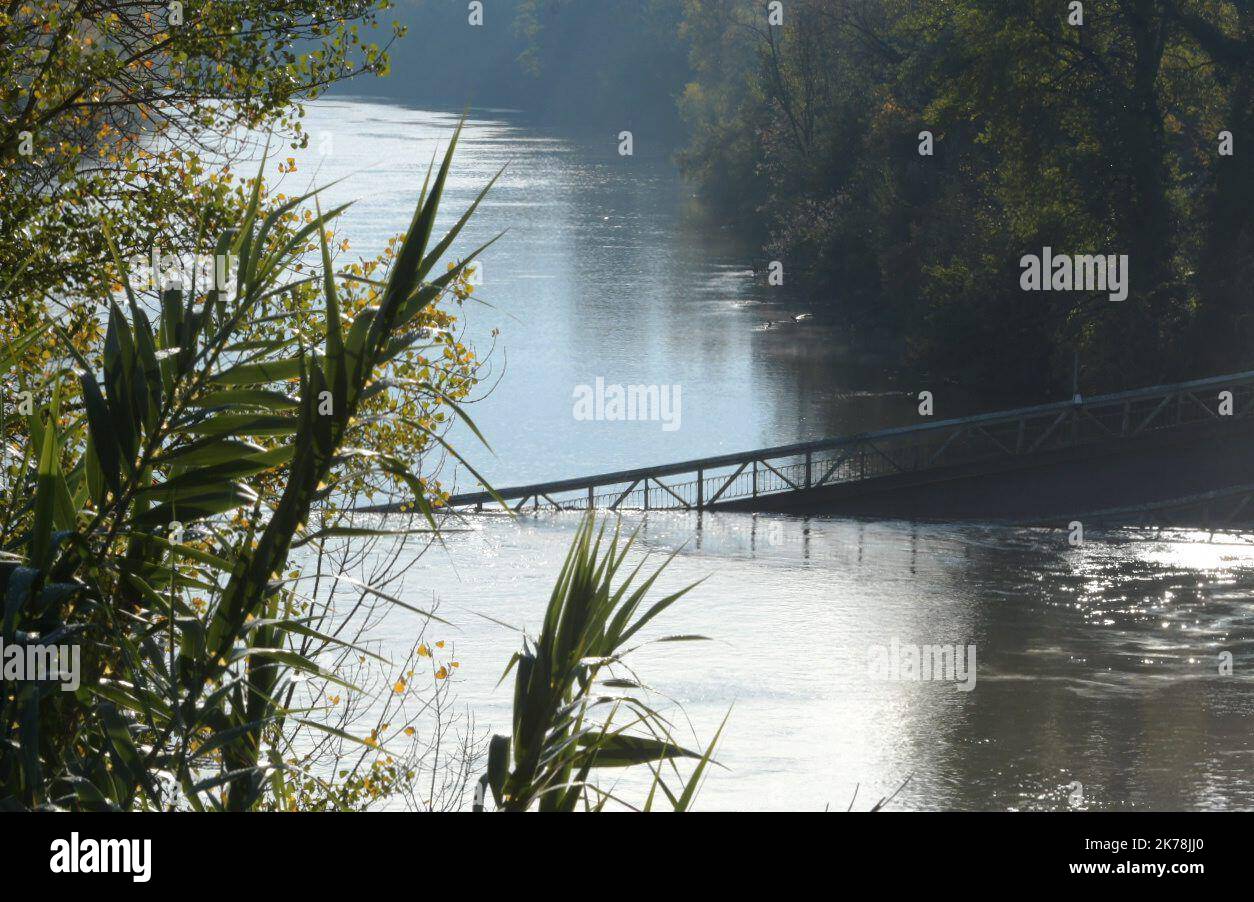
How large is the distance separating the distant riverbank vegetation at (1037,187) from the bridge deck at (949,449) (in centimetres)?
530

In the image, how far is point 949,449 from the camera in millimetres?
30453

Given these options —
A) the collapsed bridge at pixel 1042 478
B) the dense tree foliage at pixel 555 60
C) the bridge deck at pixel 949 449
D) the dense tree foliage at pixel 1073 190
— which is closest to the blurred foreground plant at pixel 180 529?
the bridge deck at pixel 949 449

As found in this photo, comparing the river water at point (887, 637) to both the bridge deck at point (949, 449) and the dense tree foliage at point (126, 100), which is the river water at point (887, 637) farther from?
the bridge deck at point (949, 449)

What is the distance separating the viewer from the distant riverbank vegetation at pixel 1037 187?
3378 centimetres

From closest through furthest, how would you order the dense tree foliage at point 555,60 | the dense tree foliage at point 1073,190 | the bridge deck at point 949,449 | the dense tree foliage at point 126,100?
1. the dense tree foliage at point 126,100
2. the bridge deck at point 949,449
3. the dense tree foliage at point 1073,190
4. the dense tree foliage at point 555,60

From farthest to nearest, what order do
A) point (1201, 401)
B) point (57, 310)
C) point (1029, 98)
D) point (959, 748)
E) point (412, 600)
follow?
point (1029, 98)
point (1201, 401)
point (57, 310)
point (412, 600)
point (959, 748)

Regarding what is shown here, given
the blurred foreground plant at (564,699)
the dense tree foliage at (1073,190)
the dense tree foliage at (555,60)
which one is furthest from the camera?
the dense tree foliage at (555,60)

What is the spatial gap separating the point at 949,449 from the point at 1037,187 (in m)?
8.78

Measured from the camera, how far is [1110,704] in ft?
54.3

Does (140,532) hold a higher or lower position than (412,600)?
higher

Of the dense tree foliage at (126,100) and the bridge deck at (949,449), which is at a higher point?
the dense tree foliage at (126,100)
